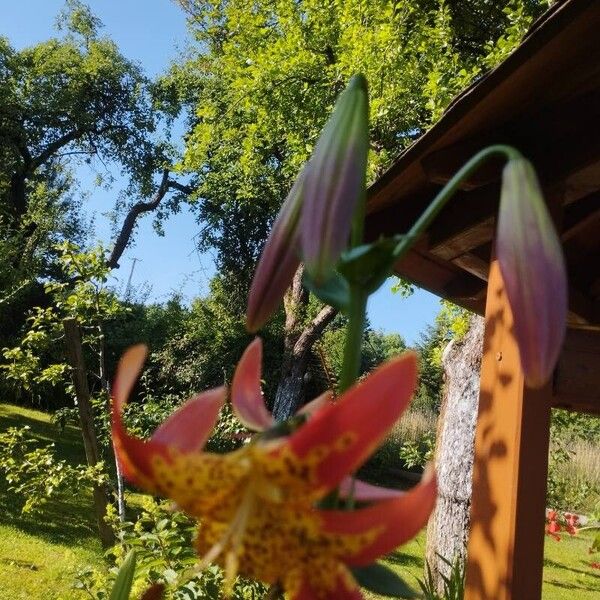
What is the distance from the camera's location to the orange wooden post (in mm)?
1339

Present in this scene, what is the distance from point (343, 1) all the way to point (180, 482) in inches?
243

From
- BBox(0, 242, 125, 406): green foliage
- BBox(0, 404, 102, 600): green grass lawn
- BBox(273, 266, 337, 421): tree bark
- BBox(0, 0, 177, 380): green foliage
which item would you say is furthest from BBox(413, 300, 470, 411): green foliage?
BBox(0, 0, 177, 380): green foliage

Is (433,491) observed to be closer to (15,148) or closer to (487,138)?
(487,138)

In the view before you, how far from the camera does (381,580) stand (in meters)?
0.30

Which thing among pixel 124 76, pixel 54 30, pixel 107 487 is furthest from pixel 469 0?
pixel 54 30

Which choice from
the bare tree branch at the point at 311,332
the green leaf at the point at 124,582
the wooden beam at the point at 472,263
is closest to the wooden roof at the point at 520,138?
the wooden beam at the point at 472,263

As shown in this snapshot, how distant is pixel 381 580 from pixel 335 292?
12 centimetres

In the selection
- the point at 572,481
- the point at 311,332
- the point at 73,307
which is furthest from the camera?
the point at 572,481

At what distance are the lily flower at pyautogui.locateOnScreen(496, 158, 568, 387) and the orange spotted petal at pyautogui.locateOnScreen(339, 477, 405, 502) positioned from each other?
0.24 ft

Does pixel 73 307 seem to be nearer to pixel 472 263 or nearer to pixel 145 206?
pixel 472 263

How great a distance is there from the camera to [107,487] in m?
3.53

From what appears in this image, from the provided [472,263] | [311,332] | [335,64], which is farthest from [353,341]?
[311,332]

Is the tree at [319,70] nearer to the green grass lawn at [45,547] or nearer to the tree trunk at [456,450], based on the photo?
the tree trunk at [456,450]

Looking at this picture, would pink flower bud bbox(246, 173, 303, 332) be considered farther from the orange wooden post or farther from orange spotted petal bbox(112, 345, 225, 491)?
the orange wooden post
